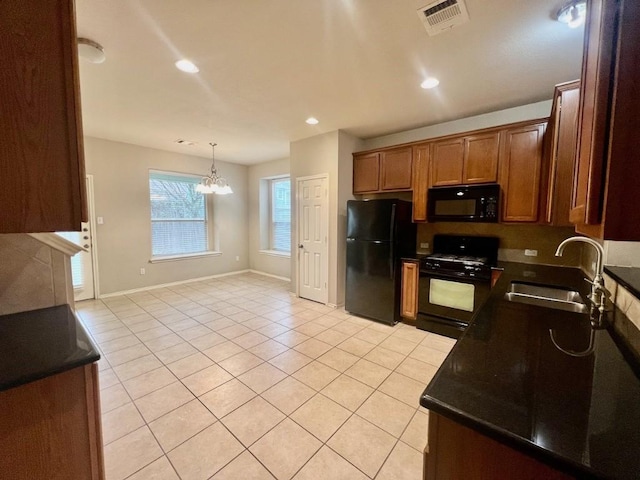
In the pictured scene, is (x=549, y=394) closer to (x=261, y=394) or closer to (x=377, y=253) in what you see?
(x=261, y=394)

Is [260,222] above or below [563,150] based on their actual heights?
below

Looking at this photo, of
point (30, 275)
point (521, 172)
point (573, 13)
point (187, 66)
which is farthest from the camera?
point (521, 172)

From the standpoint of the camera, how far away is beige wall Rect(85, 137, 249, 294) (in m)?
4.39

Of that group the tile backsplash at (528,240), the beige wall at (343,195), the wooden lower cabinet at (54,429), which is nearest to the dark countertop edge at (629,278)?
the tile backsplash at (528,240)

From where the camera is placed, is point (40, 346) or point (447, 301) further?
point (447, 301)

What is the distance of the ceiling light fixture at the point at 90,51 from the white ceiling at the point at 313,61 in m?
0.06

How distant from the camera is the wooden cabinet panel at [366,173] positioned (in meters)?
3.85

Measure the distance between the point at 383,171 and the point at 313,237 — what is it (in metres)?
1.48

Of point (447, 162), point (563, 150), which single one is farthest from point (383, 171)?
point (563, 150)

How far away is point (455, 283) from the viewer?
9.98 ft

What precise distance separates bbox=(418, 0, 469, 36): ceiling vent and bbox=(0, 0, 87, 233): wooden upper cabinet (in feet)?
5.82

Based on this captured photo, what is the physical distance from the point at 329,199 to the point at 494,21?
264cm

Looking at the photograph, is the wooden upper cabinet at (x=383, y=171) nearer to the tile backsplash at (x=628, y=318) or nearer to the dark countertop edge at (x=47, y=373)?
the tile backsplash at (x=628, y=318)

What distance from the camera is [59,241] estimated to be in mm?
1389
